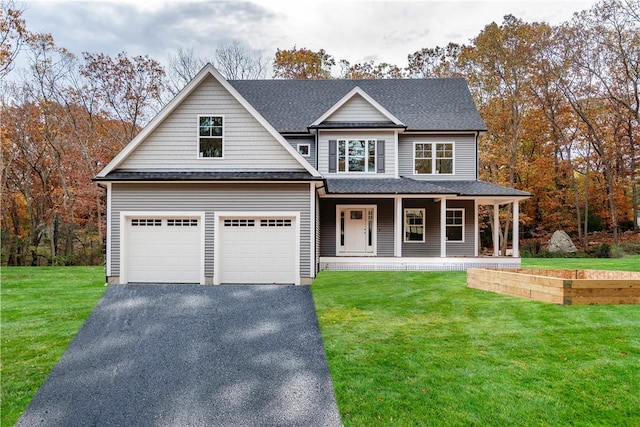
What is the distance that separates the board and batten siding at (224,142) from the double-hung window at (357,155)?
4.80 m

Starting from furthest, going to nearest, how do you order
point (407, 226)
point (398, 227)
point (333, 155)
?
point (407, 226), point (333, 155), point (398, 227)

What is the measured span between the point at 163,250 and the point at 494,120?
23277 millimetres

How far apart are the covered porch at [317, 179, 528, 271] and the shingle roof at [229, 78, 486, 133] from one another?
3180 millimetres

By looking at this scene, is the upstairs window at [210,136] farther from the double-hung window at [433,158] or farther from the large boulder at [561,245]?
the large boulder at [561,245]

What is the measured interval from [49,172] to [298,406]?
28.1m

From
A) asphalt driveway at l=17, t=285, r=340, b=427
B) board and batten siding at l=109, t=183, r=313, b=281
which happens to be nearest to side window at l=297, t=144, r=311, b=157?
board and batten siding at l=109, t=183, r=313, b=281

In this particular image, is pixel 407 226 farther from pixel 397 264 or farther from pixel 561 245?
pixel 561 245

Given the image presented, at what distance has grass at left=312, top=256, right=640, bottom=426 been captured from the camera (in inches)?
197

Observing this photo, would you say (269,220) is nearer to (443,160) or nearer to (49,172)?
(443,160)

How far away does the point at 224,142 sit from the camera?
12719mm

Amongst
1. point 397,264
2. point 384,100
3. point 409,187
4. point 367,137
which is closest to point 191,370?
point 397,264

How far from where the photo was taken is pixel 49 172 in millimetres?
26562

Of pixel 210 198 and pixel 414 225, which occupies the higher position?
pixel 210 198

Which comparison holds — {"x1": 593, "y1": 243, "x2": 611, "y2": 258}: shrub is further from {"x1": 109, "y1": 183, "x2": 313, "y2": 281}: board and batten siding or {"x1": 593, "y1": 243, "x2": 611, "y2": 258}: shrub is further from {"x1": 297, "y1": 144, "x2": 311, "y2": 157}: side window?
{"x1": 109, "y1": 183, "x2": 313, "y2": 281}: board and batten siding
